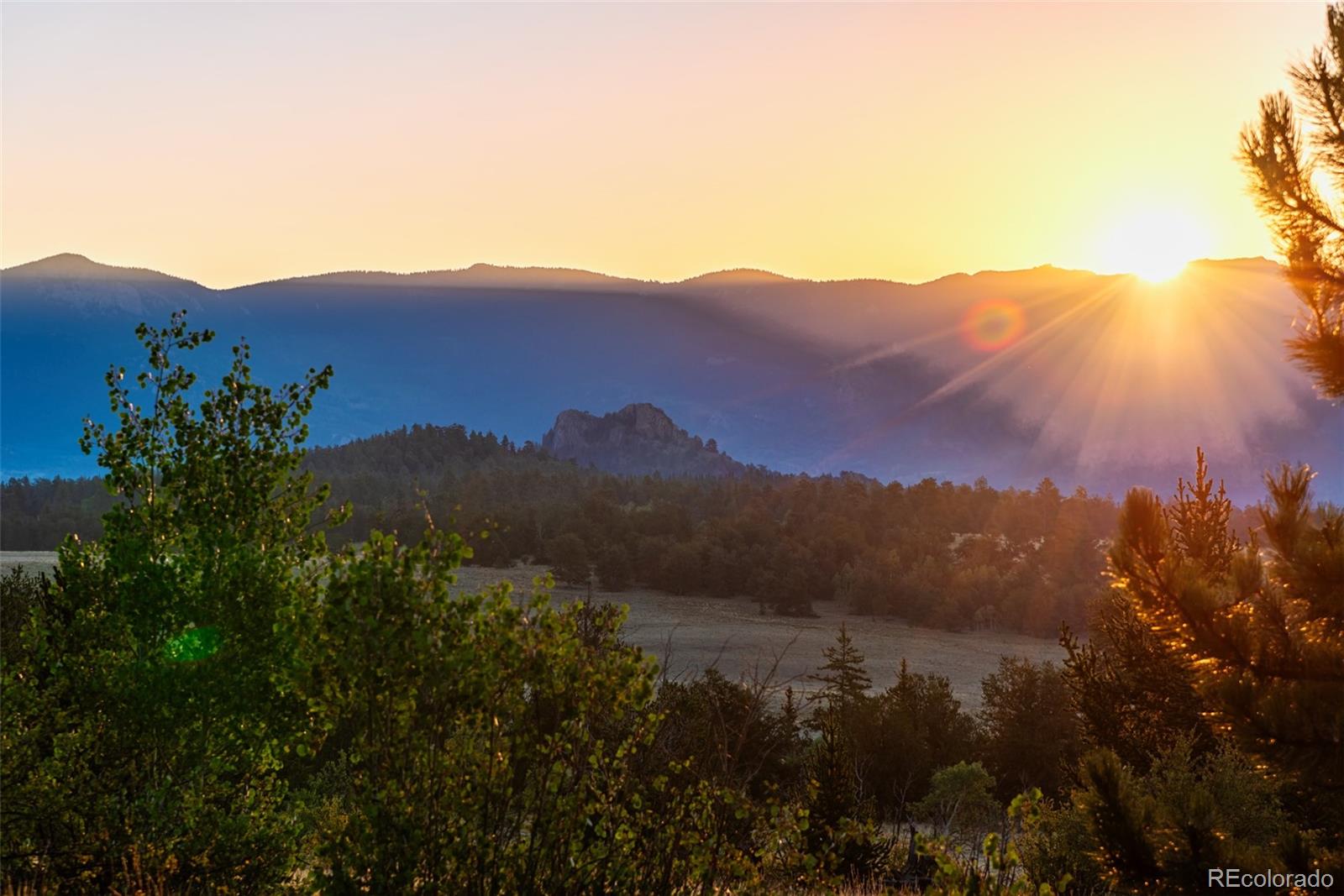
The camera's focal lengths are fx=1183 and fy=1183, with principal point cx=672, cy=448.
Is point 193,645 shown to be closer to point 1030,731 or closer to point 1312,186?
point 1312,186

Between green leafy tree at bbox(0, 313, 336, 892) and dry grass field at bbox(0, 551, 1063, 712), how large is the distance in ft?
91.6

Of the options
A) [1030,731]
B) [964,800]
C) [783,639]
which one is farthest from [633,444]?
[964,800]

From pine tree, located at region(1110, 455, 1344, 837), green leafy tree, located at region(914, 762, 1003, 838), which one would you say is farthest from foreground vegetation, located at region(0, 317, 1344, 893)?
green leafy tree, located at region(914, 762, 1003, 838)

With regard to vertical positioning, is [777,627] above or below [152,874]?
below

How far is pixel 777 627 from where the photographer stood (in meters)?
53.6

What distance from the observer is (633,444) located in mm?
151875

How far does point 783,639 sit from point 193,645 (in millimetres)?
42331

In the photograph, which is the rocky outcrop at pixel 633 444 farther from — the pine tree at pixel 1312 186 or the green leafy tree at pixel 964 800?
the pine tree at pixel 1312 186

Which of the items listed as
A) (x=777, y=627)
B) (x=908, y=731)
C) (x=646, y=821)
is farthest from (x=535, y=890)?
(x=777, y=627)

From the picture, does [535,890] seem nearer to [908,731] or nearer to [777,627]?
[908,731]

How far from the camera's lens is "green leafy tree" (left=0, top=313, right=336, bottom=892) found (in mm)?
7578

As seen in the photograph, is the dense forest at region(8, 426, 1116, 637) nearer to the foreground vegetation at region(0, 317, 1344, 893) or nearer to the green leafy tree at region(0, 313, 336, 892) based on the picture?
the green leafy tree at region(0, 313, 336, 892)

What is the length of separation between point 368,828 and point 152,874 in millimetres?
3233

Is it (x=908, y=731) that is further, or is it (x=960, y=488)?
(x=960, y=488)
